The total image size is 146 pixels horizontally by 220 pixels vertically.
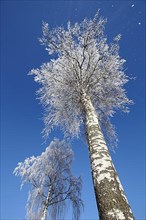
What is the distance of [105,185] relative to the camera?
3271mm

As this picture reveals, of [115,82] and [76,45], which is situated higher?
[76,45]

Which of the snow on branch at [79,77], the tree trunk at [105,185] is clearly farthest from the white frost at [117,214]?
the snow on branch at [79,77]

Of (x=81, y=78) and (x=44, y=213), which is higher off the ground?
(x=81, y=78)

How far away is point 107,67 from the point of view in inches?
340

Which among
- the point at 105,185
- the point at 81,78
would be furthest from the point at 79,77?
the point at 105,185

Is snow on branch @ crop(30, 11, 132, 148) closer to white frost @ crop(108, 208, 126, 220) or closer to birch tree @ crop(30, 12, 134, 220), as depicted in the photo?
birch tree @ crop(30, 12, 134, 220)

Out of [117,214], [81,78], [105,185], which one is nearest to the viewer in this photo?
A: [117,214]

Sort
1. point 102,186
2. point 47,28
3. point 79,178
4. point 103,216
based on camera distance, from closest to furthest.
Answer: point 103,216, point 102,186, point 47,28, point 79,178

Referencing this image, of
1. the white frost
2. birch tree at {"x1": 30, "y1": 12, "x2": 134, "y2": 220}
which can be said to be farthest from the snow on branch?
the white frost

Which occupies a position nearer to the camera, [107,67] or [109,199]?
[109,199]

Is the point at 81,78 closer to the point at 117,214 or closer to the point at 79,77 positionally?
the point at 79,77

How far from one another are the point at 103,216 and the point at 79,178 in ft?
28.0

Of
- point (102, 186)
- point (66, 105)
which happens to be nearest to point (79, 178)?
point (66, 105)

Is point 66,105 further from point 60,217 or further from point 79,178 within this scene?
point 60,217
